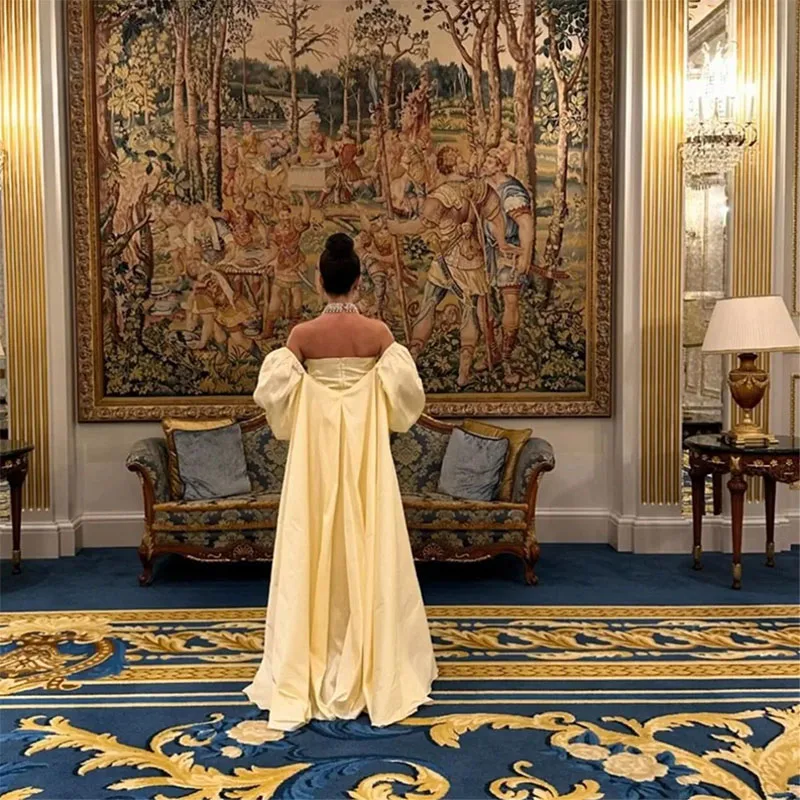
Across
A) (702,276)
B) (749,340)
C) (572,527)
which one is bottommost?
Answer: (572,527)

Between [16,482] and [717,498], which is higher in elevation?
[16,482]

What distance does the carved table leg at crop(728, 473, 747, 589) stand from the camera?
5461mm

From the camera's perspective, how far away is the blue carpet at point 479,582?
5293mm

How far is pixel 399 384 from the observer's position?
3729 mm

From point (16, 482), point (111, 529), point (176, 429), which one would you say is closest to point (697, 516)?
point (176, 429)

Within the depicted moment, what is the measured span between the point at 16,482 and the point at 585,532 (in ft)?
13.2

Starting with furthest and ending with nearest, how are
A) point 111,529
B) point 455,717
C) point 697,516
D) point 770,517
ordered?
point 111,529, point 770,517, point 697,516, point 455,717

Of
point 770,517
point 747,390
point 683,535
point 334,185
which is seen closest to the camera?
point 747,390

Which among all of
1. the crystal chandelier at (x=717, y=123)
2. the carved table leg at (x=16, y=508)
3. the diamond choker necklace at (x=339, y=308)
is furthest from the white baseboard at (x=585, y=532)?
the diamond choker necklace at (x=339, y=308)

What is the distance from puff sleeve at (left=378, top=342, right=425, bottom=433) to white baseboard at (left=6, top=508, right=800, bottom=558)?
3215 mm

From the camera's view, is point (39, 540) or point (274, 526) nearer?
point (274, 526)

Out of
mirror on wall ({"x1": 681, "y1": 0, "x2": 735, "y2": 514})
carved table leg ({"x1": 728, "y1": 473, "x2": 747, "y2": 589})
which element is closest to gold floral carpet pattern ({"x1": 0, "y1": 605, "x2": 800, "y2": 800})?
carved table leg ({"x1": 728, "y1": 473, "x2": 747, "y2": 589})

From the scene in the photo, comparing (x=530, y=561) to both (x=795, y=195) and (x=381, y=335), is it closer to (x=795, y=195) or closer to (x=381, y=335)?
(x=381, y=335)

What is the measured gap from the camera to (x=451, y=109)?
6.57m
